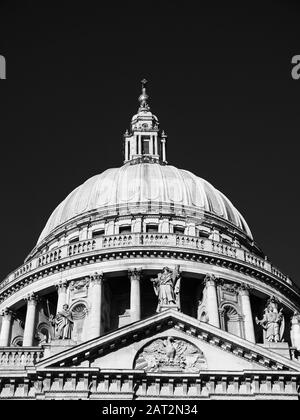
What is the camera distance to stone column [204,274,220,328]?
165 feet

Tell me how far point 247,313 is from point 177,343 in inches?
710

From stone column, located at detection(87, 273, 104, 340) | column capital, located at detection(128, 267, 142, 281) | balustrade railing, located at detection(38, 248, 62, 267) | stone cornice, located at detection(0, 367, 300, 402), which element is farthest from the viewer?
balustrade railing, located at detection(38, 248, 62, 267)

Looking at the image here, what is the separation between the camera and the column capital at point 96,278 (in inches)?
2054

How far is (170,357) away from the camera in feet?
114

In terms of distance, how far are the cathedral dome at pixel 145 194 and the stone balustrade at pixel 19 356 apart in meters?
24.3

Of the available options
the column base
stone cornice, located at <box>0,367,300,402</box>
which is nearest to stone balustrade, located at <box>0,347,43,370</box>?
stone cornice, located at <box>0,367,300,402</box>

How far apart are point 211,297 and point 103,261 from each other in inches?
308

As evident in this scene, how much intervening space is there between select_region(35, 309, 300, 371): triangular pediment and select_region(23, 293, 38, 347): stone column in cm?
1779

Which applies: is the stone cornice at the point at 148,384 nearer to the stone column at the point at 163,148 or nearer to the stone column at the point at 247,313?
the stone column at the point at 247,313

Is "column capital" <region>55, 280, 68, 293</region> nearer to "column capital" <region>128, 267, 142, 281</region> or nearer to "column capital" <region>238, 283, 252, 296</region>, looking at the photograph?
"column capital" <region>128, 267, 142, 281</region>

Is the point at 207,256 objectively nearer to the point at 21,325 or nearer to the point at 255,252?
the point at 255,252

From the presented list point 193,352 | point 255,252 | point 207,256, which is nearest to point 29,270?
point 207,256

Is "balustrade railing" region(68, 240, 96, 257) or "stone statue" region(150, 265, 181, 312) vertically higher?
"balustrade railing" region(68, 240, 96, 257)
